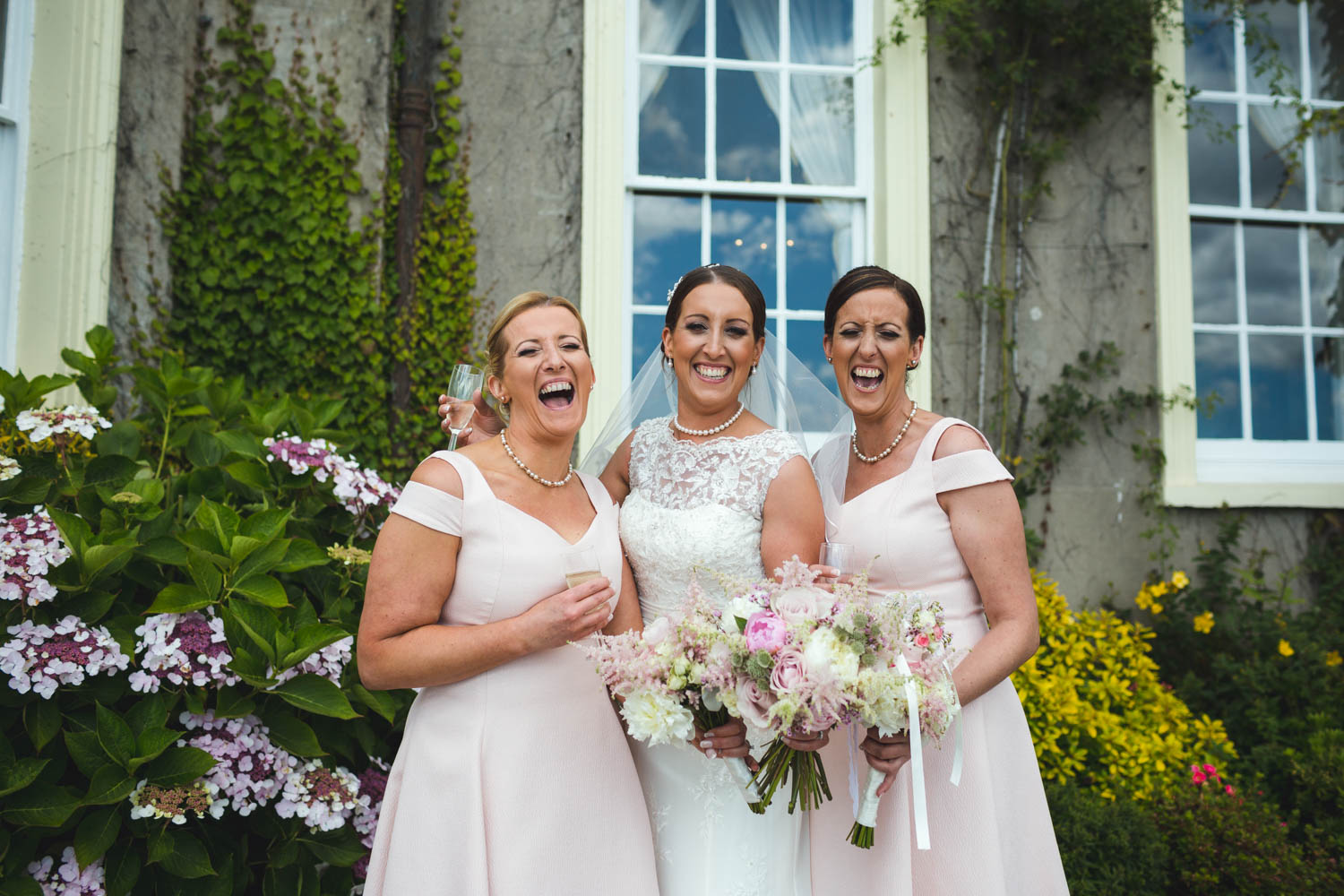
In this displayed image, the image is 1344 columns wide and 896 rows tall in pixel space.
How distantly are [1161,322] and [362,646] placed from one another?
526cm

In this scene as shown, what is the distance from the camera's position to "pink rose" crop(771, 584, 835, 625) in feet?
6.50

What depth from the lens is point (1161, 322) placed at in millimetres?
5598

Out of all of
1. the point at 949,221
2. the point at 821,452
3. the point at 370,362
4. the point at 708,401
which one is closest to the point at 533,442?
the point at 708,401

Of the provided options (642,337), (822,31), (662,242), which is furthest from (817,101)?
(642,337)

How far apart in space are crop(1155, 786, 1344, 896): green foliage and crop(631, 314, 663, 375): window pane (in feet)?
11.4

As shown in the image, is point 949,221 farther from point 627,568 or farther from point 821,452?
point 627,568

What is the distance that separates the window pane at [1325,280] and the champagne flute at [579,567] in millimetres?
6099

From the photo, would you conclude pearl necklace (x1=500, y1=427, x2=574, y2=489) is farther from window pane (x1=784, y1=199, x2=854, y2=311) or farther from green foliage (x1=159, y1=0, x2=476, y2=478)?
window pane (x1=784, y1=199, x2=854, y2=311)

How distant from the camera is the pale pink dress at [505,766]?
2.11 meters

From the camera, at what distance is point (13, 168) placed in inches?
163

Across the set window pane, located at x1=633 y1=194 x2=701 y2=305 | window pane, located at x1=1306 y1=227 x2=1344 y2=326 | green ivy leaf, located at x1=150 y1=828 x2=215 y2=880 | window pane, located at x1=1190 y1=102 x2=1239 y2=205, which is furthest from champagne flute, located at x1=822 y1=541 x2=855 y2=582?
window pane, located at x1=1306 y1=227 x2=1344 y2=326

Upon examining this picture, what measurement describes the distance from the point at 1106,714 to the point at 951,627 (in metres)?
2.61

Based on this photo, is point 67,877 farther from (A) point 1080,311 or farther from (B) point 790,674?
(A) point 1080,311

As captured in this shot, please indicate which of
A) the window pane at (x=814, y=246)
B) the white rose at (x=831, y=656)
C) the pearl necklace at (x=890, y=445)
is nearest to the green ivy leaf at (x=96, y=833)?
the white rose at (x=831, y=656)
